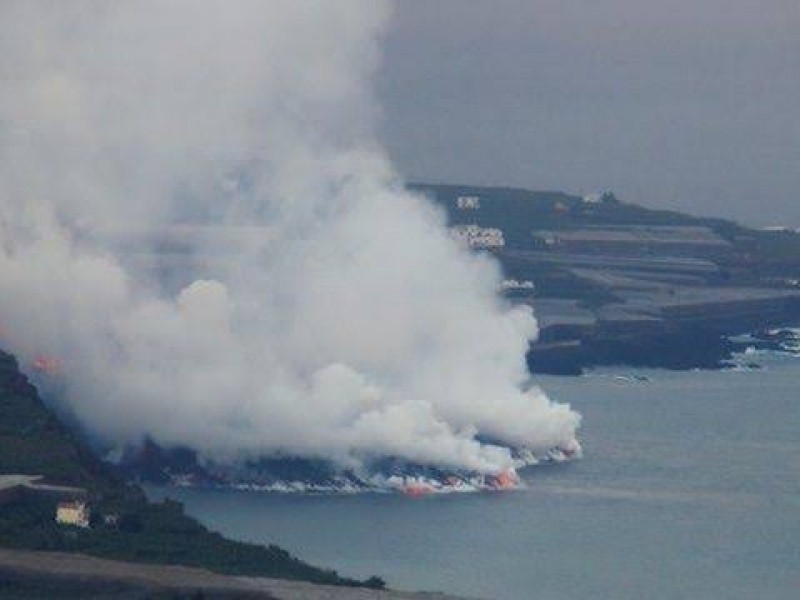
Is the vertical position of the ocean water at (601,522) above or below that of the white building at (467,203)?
below

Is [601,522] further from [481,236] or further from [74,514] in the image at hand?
[481,236]

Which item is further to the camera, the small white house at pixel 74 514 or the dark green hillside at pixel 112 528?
the small white house at pixel 74 514

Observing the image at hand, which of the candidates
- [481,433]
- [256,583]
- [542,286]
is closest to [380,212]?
[481,433]

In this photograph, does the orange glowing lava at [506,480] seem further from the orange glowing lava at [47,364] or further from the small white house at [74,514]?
the small white house at [74,514]

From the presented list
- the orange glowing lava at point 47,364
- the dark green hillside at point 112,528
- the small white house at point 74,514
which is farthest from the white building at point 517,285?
the small white house at point 74,514

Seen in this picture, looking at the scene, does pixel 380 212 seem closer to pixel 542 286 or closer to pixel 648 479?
pixel 648 479
